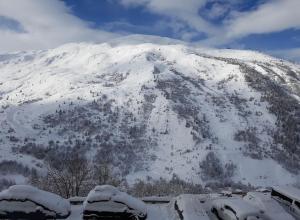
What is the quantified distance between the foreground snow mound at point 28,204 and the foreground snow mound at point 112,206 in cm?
133

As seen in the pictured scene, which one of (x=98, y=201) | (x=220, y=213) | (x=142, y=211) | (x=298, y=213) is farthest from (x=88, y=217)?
(x=298, y=213)

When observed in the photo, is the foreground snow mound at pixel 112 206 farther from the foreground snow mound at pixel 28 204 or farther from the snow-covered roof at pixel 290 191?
the snow-covered roof at pixel 290 191

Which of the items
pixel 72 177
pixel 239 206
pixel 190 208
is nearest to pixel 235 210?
pixel 239 206

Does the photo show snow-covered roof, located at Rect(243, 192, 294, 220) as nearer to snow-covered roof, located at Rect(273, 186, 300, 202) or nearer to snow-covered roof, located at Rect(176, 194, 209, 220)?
snow-covered roof, located at Rect(273, 186, 300, 202)

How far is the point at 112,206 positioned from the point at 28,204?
340 centimetres

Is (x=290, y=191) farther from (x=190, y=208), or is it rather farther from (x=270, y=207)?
(x=190, y=208)

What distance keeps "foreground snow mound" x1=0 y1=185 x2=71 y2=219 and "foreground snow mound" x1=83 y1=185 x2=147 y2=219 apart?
133cm

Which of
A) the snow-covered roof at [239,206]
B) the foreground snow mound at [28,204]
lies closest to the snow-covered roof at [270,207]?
the snow-covered roof at [239,206]

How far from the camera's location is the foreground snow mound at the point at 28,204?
17969 millimetres

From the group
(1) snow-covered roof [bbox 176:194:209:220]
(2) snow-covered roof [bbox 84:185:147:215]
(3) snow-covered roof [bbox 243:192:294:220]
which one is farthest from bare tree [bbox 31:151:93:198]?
(3) snow-covered roof [bbox 243:192:294:220]

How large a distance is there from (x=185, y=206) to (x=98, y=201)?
3.80 metres

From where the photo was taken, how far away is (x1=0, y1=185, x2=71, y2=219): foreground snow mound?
1797 cm

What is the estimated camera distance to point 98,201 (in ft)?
60.6

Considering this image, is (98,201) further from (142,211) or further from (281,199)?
(281,199)
